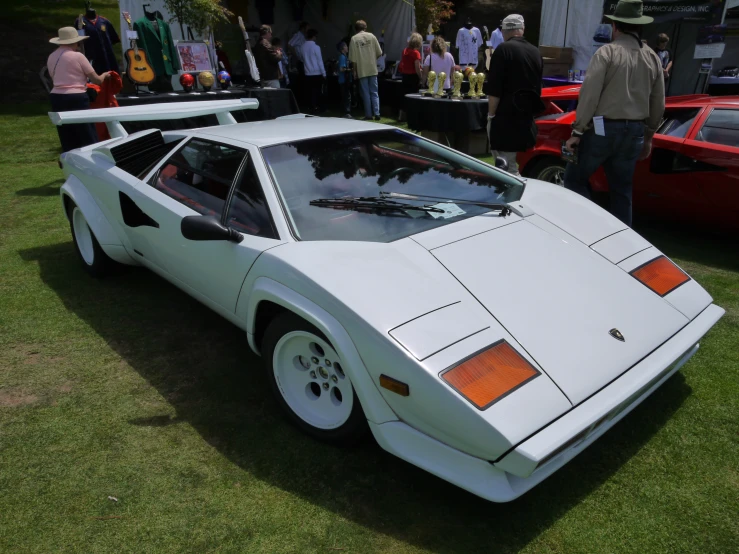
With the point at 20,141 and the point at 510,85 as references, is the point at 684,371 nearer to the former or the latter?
the point at 510,85

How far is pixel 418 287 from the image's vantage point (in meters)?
2.28

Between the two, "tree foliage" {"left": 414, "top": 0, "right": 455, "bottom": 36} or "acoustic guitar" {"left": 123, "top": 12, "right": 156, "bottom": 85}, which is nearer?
"acoustic guitar" {"left": 123, "top": 12, "right": 156, "bottom": 85}

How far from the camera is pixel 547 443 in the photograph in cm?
188

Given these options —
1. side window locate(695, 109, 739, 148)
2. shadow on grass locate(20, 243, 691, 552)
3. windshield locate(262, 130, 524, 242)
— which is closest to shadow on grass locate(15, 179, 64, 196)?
shadow on grass locate(20, 243, 691, 552)

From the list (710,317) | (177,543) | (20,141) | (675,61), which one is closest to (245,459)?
(177,543)

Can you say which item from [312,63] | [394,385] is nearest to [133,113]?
[394,385]

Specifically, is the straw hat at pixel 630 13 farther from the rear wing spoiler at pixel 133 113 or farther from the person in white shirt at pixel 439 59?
the person in white shirt at pixel 439 59

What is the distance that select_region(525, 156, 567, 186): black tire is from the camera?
5.43 meters

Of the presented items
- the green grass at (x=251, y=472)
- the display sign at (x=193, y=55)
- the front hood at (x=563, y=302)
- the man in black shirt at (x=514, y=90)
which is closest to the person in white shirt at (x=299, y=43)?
the display sign at (x=193, y=55)

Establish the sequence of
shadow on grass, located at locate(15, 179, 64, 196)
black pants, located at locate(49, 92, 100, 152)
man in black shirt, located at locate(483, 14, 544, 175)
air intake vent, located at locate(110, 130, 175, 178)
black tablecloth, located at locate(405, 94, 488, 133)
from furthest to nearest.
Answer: black tablecloth, located at locate(405, 94, 488, 133)
shadow on grass, located at locate(15, 179, 64, 196)
black pants, located at locate(49, 92, 100, 152)
man in black shirt, located at locate(483, 14, 544, 175)
air intake vent, located at locate(110, 130, 175, 178)

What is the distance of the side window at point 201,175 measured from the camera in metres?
3.02

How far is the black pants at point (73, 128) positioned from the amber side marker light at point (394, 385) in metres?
5.99

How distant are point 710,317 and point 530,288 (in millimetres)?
955

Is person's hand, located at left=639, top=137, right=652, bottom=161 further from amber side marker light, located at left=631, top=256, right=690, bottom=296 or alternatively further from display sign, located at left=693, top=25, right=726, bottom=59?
display sign, located at left=693, top=25, right=726, bottom=59
